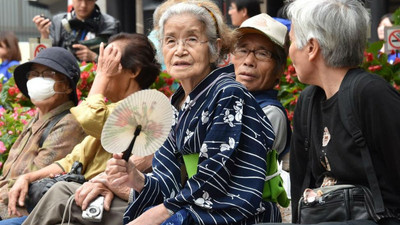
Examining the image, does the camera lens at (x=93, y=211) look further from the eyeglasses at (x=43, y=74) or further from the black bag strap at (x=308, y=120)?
the eyeglasses at (x=43, y=74)

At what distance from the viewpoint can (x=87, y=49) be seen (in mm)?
8188

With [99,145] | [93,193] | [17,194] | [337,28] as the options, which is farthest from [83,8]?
[337,28]

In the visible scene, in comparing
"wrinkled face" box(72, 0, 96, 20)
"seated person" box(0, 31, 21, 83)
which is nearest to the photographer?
"wrinkled face" box(72, 0, 96, 20)

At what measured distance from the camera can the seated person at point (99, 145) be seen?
15.4ft

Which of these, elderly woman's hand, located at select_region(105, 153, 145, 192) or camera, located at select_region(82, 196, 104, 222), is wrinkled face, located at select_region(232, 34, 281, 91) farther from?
camera, located at select_region(82, 196, 104, 222)

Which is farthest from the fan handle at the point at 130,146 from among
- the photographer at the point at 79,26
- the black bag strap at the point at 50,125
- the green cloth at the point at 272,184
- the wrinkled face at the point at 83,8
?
the wrinkled face at the point at 83,8

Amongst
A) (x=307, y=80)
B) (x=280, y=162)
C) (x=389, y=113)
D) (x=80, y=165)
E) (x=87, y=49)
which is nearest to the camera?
(x=389, y=113)

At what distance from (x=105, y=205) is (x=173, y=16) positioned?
1132 millimetres

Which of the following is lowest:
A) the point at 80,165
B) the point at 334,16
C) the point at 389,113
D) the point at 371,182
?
the point at 80,165

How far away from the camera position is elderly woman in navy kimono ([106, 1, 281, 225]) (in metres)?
4.14

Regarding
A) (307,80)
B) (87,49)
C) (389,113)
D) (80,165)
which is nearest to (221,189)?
(307,80)

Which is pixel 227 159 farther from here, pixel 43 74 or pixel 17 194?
pixel 43 74

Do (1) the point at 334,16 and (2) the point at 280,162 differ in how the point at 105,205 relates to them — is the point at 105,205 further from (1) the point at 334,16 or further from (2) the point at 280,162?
(1) the point at 334,16

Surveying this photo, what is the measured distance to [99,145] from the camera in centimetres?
554
